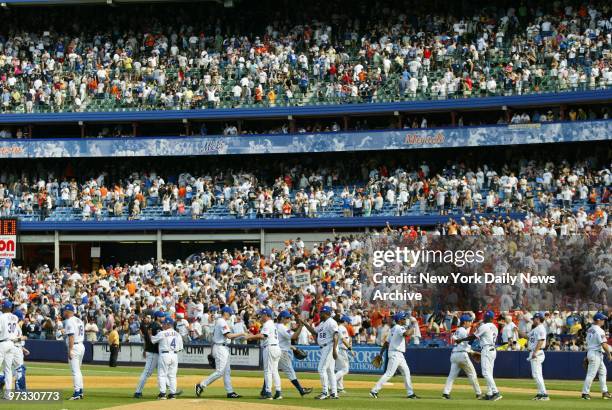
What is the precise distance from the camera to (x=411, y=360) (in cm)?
3219

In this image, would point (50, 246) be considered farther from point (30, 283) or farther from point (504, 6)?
point (504, 6)

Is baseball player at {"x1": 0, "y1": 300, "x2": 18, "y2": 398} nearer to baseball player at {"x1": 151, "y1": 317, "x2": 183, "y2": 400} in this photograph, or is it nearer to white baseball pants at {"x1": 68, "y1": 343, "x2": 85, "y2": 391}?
white baseball pants at {"x1": 68, "y1": 343, "x2": 85, "y2": 391}

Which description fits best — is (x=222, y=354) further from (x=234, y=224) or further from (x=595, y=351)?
(x=234, y=224)

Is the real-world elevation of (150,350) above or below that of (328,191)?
below

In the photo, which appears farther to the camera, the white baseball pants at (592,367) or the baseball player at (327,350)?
the white baseball pants at (592,367)

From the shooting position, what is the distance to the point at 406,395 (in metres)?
25.0

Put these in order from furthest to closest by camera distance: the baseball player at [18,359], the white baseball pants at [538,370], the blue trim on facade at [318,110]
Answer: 1. the blue trim on facade at [318,110]
2. the white baseball pants at [538,370]
3. the baseball player at [18,359]

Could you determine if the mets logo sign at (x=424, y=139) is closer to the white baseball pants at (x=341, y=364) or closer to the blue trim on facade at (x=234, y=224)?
the blue trim on facade at (x=234, y=224)

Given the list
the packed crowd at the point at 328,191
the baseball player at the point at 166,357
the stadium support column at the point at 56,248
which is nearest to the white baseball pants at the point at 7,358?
the baseball player at the point at 166,357

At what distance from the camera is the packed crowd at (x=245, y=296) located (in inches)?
1203

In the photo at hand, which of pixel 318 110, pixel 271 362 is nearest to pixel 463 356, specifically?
pixel 271 362

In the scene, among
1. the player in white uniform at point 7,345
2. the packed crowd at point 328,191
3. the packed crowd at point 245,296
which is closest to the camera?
the player in white uniform at point 7,345

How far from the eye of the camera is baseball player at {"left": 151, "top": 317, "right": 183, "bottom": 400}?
22984 mm

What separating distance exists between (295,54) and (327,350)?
98.1 feet
